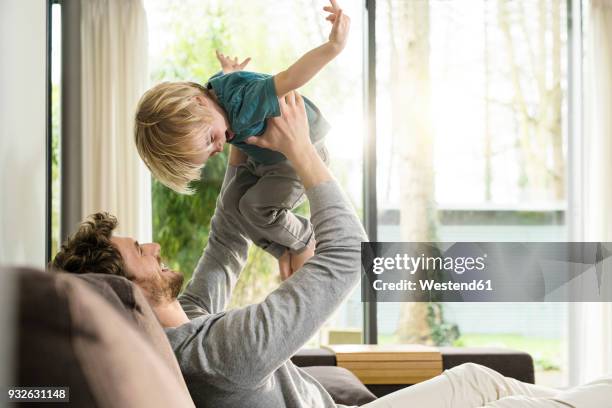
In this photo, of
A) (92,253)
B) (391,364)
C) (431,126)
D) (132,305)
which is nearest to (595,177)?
(431,126)

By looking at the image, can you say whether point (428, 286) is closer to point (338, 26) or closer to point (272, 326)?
point (338, 26)

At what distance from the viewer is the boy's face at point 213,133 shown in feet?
4.52

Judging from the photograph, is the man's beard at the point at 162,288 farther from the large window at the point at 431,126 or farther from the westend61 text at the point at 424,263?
the westend61 text at the point at 424,263

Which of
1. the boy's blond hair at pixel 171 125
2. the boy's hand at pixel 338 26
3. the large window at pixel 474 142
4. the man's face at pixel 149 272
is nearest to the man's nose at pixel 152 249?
the man's face at pixel 149 272

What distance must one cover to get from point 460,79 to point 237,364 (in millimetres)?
2629

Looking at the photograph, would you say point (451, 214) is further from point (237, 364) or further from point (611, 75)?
point (237, 364)

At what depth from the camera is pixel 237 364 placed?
107 cm

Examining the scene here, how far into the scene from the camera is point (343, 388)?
6.09 ft

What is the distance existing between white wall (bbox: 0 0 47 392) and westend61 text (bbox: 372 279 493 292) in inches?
117

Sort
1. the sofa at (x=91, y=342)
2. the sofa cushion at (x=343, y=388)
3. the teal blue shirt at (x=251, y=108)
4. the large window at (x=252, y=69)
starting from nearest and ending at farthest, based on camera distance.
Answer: the sofa at (x=91, y=342) → the teal blue shirt at (x=251, y=108) → the sofa cushion at (x=343, y=388) → the large window at (x=252, y=69)

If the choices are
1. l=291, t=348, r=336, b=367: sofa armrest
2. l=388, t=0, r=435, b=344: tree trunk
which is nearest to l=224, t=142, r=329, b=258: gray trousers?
l=291, t=348, r=336, b=367: sofa armrest

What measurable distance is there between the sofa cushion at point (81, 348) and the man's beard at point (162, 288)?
416 millimetres

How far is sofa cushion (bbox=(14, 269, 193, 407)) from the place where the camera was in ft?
1.89

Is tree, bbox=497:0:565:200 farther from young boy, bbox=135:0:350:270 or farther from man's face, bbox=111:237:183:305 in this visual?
man's face, bbox=111:237:183:305
